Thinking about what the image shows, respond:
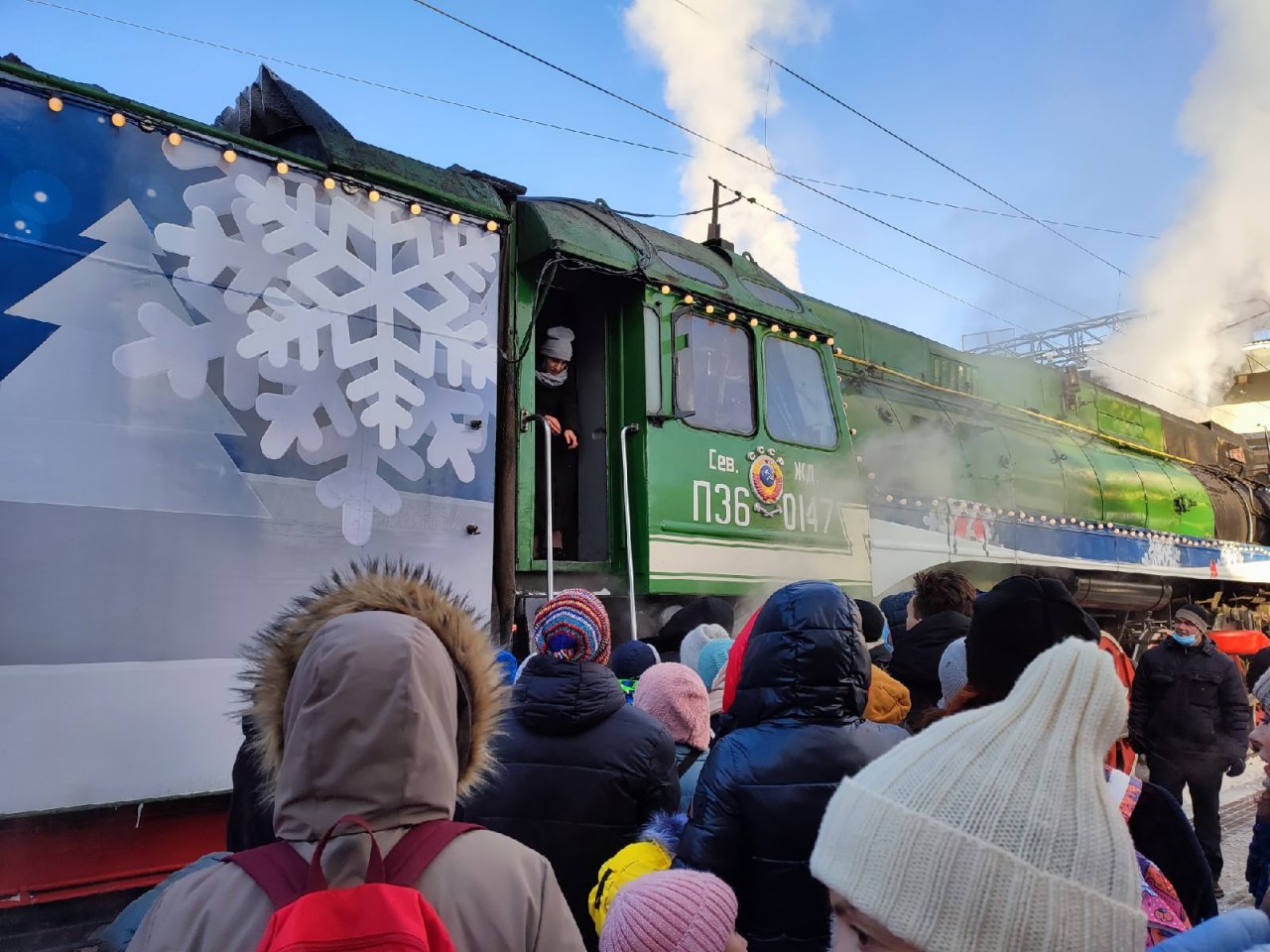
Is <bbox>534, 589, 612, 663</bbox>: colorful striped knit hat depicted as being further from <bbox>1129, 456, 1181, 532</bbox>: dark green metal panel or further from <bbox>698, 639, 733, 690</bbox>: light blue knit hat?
<bbox>1129, 456, 1181, 532</bbox>: dark green metal panel

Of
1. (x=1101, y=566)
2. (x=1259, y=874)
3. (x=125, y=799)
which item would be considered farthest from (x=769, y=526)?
(x=1101, y=566)

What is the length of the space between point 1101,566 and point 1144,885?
8801 millimetres

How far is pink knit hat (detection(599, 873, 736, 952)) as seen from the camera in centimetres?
144

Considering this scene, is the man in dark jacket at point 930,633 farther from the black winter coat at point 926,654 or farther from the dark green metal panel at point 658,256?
the dark green metal panel at point 658,256

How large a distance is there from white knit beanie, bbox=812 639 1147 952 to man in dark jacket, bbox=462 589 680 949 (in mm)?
1173

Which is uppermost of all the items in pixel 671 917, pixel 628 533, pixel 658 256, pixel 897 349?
pixel 897 349

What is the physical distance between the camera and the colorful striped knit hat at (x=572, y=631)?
2.26m

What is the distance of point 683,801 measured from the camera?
2582mm

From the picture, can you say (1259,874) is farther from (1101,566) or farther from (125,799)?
(1101,566)

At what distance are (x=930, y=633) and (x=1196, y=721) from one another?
2274 millimetres

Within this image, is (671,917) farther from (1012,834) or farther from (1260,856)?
(1260,856)

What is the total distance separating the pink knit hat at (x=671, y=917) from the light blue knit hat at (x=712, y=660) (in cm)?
171

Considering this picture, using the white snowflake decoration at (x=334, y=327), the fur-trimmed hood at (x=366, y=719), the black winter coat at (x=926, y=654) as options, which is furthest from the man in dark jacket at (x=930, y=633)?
the fur-trimmed hood at (x=366, y=719)

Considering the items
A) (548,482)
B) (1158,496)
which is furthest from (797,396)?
(1158,496)
